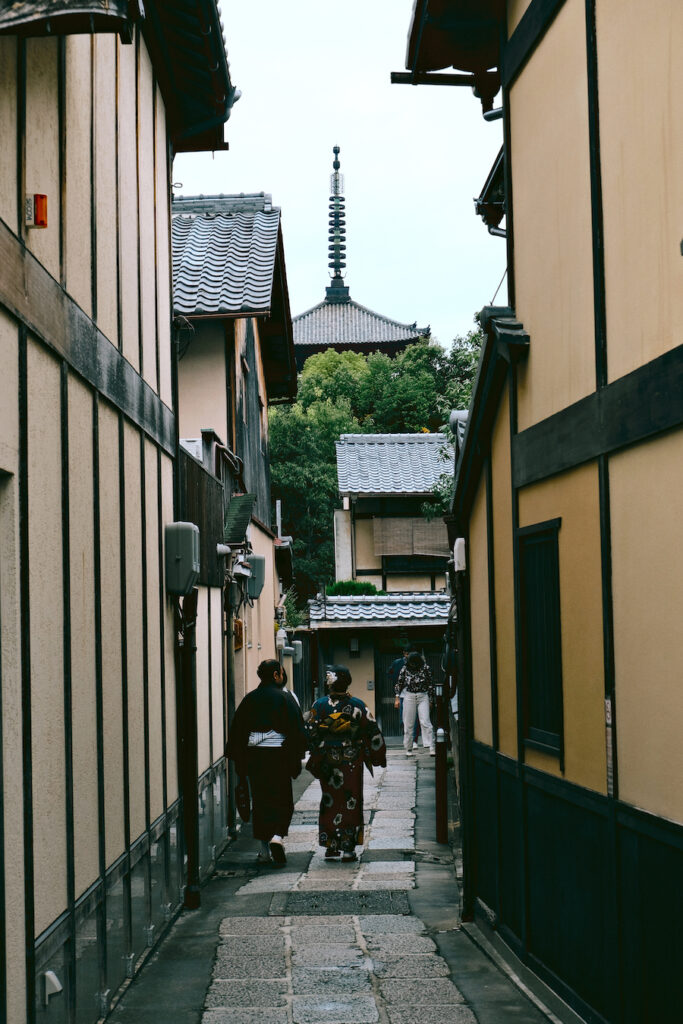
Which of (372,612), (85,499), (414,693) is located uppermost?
(85,499)

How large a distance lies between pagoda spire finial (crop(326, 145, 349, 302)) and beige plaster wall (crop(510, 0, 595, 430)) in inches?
2598

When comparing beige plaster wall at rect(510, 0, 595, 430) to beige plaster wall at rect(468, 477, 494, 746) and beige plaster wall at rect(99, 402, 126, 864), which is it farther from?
beige plaster wall at rect(99, 402, 126, 864)

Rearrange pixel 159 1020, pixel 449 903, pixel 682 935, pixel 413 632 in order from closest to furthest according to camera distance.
Answer: pixel 682 935 → pixel 159 1020 → pixel 449 903 → pixel 413 632

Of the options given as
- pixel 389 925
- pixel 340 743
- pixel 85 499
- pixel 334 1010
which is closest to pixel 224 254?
pixel 340 743

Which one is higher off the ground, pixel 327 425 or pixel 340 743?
pixel 327 425

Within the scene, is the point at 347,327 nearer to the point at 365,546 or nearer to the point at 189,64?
the point at 365,546

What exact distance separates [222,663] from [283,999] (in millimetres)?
6639

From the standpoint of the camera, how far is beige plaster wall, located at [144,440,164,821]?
27.7 ft

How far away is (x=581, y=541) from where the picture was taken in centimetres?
634

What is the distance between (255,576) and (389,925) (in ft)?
28.7

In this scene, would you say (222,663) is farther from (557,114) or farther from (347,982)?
(557,114)

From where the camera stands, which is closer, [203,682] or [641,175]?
[641,175]

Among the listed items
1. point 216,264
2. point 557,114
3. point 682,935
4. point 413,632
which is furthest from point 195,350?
point 413,632

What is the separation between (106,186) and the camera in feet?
23.7
